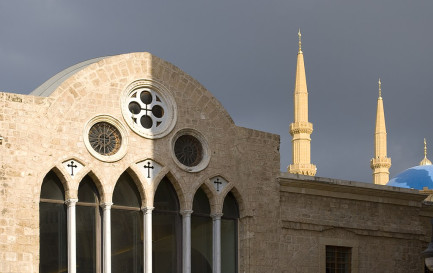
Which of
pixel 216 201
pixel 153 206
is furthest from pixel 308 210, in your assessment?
pixel 153 206

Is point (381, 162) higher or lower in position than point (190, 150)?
higher

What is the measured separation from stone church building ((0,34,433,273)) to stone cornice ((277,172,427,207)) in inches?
1.5

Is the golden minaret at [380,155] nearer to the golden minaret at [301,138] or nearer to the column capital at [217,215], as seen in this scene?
the golden minaret at [301,138]

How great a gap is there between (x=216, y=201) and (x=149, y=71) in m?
3.55

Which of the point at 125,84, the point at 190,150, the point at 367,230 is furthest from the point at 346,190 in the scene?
the point at 125,84

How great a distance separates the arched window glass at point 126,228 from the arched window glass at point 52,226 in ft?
4.13

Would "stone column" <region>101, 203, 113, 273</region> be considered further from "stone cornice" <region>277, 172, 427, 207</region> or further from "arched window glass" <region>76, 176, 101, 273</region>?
"stone cornice" <region>277, 172, 427, 207</region>

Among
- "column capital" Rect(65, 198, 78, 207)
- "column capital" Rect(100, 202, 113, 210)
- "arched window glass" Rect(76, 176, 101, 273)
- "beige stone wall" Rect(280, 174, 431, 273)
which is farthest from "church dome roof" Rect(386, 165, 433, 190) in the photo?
"column capital" Rect(65, 198, 78, 207)

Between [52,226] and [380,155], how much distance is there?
46190mm

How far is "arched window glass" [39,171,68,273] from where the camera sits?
22000 millimetres

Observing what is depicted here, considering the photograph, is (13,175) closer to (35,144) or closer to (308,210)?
(35,144)

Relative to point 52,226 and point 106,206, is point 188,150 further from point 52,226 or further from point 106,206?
point 52,226

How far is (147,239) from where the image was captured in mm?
23281

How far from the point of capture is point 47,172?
22000 millimetres
